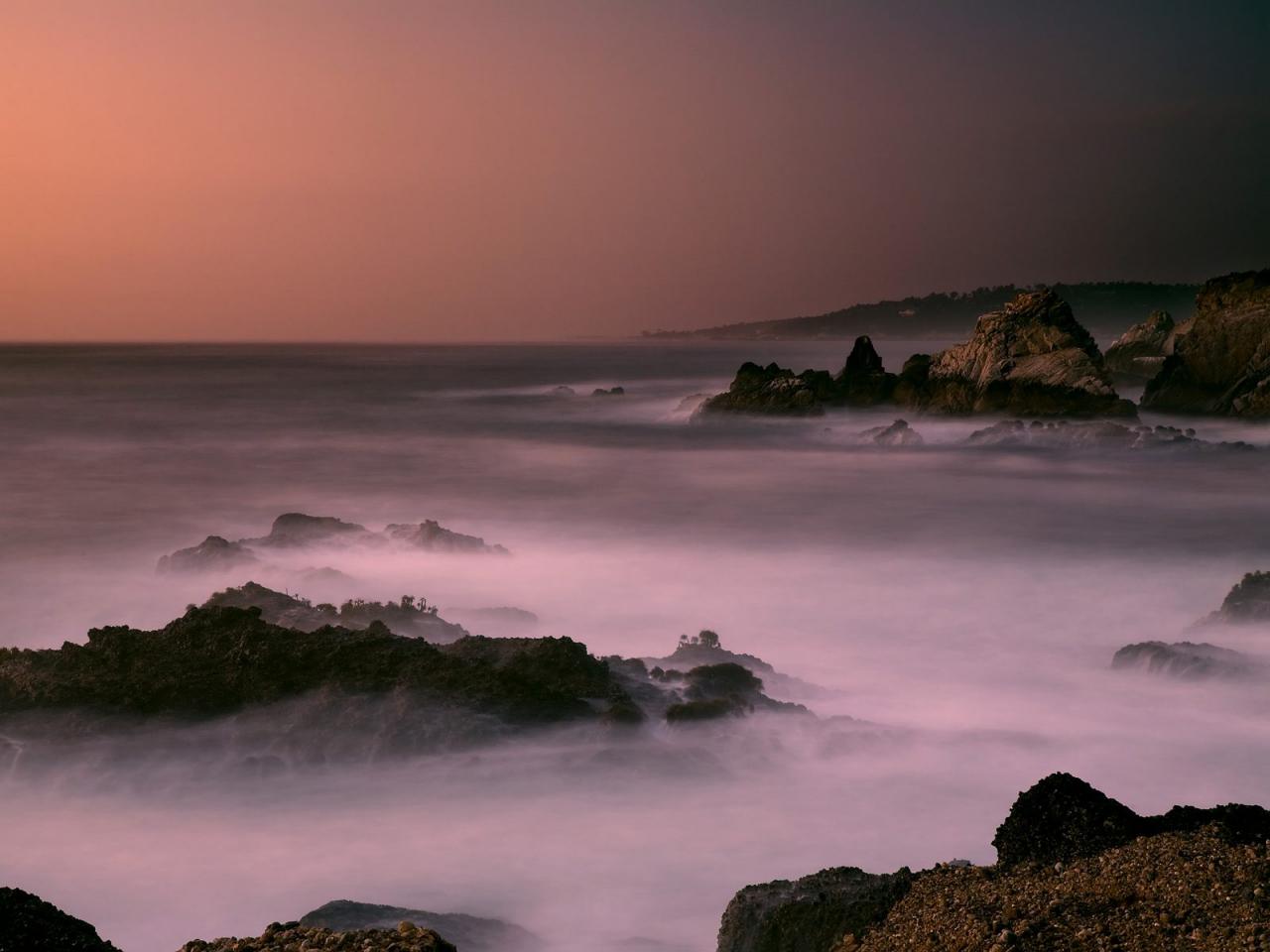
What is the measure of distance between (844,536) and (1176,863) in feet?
78.3

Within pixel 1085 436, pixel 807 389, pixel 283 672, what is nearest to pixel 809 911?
pixel 283 672

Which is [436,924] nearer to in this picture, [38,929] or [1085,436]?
[38,929]

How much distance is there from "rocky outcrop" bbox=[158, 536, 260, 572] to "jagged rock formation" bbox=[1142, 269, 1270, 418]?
40823 mm

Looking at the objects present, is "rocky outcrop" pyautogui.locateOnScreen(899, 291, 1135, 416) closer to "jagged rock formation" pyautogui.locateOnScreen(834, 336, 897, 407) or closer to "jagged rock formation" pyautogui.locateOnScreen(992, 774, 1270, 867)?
"jagged rock formation" pyautogui.locateOnScreen(834, 336, 897, 407)

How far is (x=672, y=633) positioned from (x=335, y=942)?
1358 cm

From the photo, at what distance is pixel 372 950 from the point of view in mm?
5008

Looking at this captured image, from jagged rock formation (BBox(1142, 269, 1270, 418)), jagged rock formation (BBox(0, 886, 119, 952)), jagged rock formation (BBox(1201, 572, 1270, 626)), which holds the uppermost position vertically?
jagged rock formation (BBox(1142, 269, 1270, 418))

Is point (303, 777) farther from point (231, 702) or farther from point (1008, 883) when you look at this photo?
point (1008, 883)

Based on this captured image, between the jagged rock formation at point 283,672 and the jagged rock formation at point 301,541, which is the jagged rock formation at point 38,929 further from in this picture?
the jagged rock formation at point 301,541

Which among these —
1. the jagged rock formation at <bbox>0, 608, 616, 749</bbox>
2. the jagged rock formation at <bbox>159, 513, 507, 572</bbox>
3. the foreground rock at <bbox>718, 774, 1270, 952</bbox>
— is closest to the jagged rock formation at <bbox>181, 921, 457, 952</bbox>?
the foreground rock at <bbox>718, 774, 1270, 952</bbox>

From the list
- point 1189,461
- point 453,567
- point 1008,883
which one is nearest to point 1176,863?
point 1008,883

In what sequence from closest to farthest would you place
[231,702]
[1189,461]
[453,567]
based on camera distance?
[231,702] → [453,567] → [1189,461]

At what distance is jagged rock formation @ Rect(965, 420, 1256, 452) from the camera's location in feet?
134

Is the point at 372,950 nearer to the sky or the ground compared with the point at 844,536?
nearer to the sky
